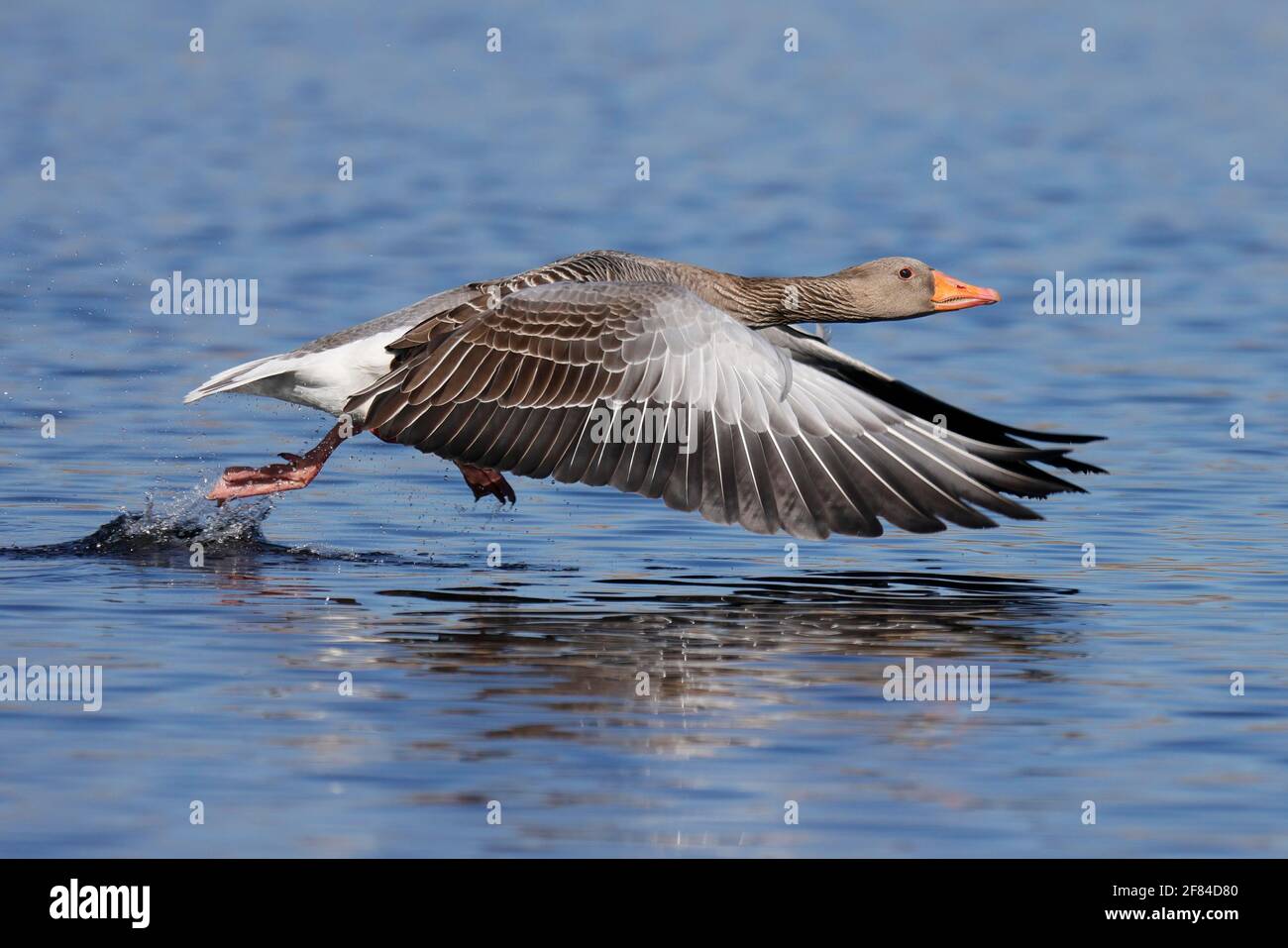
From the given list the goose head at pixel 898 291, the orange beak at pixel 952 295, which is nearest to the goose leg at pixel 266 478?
the goose head at pixel 898 291

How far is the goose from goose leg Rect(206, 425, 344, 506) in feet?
2.58

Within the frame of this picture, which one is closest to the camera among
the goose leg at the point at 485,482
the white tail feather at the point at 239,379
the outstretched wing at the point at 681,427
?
the outstretched wing at the point at 681,427

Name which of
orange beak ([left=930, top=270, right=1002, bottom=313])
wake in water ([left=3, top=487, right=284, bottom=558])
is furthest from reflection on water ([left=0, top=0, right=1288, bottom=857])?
orange beak ([left=930, top=270, right=1002, bottom=313])

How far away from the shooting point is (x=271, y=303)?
21734 millimetres

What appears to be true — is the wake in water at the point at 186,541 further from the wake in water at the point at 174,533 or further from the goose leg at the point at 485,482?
the goose leg at the point at 485,482

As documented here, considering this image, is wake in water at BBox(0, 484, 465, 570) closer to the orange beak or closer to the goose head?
the goose head

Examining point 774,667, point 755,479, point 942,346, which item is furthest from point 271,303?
point 774,667

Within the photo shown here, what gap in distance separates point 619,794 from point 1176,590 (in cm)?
524

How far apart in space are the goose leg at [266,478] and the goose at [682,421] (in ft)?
2.58

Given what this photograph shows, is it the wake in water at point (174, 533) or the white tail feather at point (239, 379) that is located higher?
the white tail feather at point (239, 379)

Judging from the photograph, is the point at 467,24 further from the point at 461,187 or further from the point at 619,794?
the point at 619,794

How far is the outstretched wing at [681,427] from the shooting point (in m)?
11.5

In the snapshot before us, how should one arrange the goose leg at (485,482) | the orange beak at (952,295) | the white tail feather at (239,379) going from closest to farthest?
the white tail feather at (239,379) < the orange beak at (952,295) < the goose leg at (485,482)

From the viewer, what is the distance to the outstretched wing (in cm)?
1152
